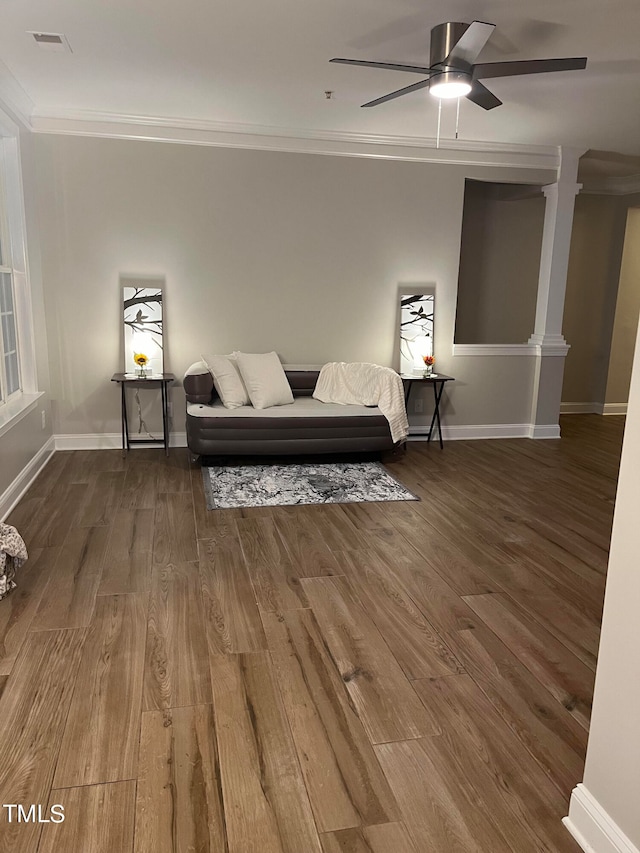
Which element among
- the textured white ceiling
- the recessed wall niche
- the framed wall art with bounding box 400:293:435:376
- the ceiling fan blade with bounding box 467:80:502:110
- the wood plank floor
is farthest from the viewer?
the recessed wall niche

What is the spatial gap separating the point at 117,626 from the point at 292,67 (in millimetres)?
3365

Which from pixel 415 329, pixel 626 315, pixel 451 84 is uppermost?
pixel 451 84

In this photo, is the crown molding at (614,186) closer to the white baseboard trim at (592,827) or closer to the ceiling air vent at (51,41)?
the ceiling air vent at (51,41)

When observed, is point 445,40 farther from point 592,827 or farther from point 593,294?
point 593,294

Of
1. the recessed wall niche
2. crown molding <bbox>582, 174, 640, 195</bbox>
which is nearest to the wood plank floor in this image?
the recessed wall niche

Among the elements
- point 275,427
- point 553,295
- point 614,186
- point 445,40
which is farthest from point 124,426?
point 614,186

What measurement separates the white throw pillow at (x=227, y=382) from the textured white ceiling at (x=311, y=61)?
1.95 meters

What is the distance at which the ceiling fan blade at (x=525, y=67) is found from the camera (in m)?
2.98

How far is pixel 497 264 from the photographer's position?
7.02 meters

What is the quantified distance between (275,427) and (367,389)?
35.5 inches

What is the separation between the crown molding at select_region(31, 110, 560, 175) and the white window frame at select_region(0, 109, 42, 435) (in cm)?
56

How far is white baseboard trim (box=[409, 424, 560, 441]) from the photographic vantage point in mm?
6212

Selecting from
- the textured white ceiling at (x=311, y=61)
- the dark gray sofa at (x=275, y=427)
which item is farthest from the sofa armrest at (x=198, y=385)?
the textured white ceiling at (x=311, y=61)

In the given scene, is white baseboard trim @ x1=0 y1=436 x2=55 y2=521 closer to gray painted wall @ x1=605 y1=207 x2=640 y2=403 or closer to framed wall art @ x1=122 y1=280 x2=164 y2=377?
framed wall art @ x1=122 y1=280 x2=164 y2=377
